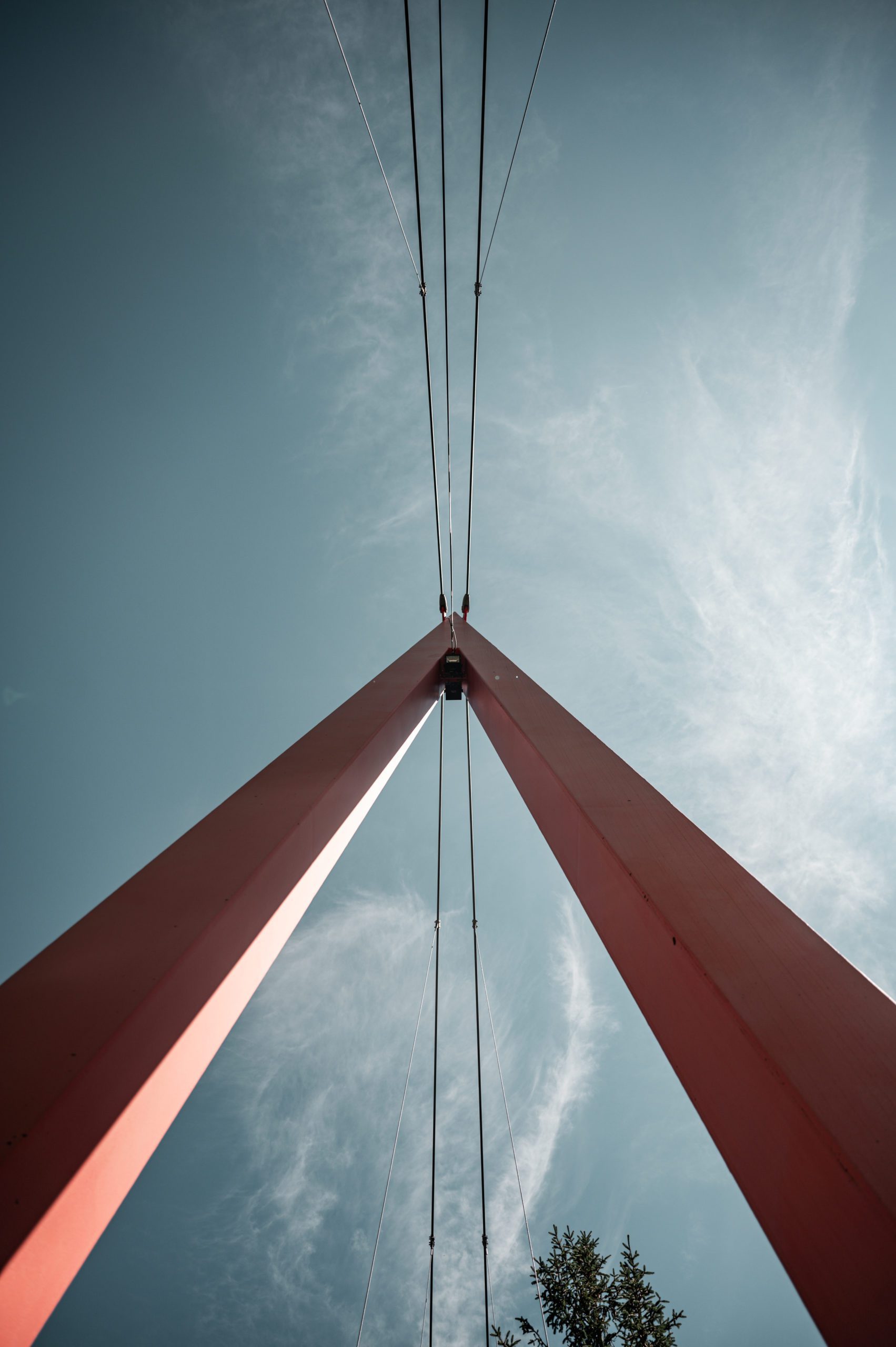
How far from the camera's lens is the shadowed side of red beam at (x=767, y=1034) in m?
1.02

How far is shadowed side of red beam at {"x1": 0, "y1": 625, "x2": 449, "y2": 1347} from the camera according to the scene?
43.1 inches

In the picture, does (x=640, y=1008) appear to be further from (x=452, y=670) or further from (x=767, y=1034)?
(x=452, y=670)

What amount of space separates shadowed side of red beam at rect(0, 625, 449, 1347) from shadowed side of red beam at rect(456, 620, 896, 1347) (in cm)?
134

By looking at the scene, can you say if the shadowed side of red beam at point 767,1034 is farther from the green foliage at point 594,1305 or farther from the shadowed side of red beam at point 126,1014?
the green foliage at point 594,1305

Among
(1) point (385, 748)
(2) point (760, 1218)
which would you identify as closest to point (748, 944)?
(2) point (760, 1218)

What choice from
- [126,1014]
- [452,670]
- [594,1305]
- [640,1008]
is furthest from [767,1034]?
[594,1305]

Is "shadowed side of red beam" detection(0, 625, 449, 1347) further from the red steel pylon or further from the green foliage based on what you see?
the green foliage

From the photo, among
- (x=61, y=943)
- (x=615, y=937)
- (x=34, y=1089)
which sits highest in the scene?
(x=615, y=937)

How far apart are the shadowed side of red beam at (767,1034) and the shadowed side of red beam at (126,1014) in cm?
134

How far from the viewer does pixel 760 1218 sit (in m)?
1.24

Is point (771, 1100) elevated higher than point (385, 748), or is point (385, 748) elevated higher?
point (385, 748)

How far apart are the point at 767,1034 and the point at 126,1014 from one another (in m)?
1.62

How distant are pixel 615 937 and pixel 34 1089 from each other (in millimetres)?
1745

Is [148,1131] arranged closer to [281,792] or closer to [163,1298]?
[281,792]
